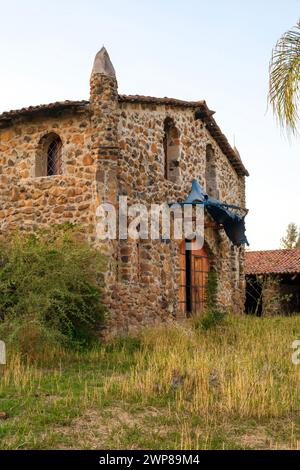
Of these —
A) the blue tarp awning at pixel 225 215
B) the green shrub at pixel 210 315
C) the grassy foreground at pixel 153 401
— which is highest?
Answer: the blue tarp awning at pixel 225 215

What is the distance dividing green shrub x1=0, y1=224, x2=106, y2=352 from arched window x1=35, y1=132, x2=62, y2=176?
244 centimetres

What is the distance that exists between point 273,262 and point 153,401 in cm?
1782

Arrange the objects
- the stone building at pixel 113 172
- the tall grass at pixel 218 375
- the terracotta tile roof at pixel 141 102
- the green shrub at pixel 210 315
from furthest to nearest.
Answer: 1. the green shrub at pixel 210 315
2. the terracotta tile roof at pixel 141 102
3. the stone building at pixel 113 172
4. the tall grass at pixel 218 375

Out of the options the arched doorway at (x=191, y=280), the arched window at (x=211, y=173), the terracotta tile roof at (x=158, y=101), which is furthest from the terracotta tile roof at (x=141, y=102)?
the arched doorway at (x=191, y=280)

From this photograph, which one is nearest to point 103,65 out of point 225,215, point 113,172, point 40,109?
point 40,109

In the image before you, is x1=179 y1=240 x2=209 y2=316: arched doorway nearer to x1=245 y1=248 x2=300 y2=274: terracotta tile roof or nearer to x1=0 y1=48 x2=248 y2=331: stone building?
x1=0 y1=48 x2=248 y2=331: stone building

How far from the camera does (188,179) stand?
1511 cm

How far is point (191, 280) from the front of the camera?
1522 centimetres

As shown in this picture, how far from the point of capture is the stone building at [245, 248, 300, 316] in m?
21.4

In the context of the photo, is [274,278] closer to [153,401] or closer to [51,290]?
[51,290]

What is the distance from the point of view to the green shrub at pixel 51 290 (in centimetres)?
921

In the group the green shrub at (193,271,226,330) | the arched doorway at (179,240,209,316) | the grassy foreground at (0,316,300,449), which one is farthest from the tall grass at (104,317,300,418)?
the arched doorway at (179,240,209,316)

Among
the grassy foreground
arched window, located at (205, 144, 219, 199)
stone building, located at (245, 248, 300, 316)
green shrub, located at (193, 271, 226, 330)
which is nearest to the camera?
the grassy foreground

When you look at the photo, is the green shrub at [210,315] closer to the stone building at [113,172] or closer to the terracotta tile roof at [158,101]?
the stone building at [113,172]
